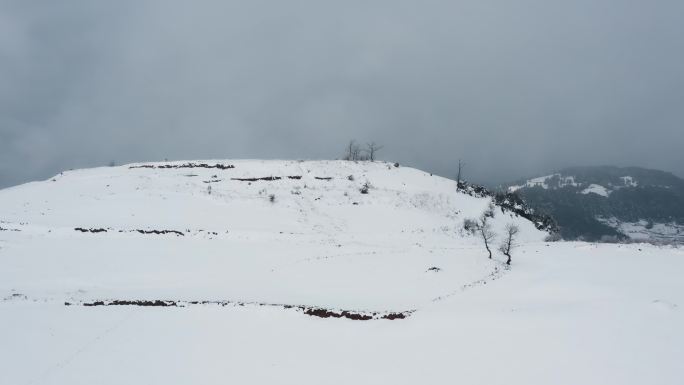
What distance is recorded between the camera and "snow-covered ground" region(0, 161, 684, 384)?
16594 mm

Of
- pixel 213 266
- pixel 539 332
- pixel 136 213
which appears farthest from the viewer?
pixel 136 213

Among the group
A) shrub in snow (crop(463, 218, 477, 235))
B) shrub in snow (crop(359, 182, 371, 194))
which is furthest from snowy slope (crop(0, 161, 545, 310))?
shrub in snow (crop(463, 218, 477, 235))

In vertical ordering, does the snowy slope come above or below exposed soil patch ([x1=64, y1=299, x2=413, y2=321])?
above

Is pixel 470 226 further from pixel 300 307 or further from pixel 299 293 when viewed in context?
pixel 300 307

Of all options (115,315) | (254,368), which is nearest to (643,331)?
(254,368)

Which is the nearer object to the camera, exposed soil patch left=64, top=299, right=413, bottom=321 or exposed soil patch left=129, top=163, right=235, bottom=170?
exposed soil patch left=64, top=299, right=413, bottom=321

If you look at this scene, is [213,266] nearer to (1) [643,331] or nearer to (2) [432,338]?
(2) [432,338]

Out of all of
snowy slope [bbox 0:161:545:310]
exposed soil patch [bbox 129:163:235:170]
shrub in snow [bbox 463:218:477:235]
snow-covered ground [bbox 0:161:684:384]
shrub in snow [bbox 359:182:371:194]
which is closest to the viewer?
snow-covered ground [bbox 0:161:684:384]

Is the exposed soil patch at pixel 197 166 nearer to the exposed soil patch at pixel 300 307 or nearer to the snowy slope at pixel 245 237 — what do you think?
the snowy slope at pixel 245 237

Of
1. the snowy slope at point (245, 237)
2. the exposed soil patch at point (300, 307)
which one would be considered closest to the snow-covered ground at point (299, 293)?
the snowy slope at point (245, 237)

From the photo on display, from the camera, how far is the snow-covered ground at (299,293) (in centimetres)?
1659

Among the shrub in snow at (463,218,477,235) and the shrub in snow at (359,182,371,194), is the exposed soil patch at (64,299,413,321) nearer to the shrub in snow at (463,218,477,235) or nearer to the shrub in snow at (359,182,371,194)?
the shrub in snow at (463,218,477,235)

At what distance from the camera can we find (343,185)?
6031cm

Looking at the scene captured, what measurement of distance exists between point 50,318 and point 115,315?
3.11 metres
